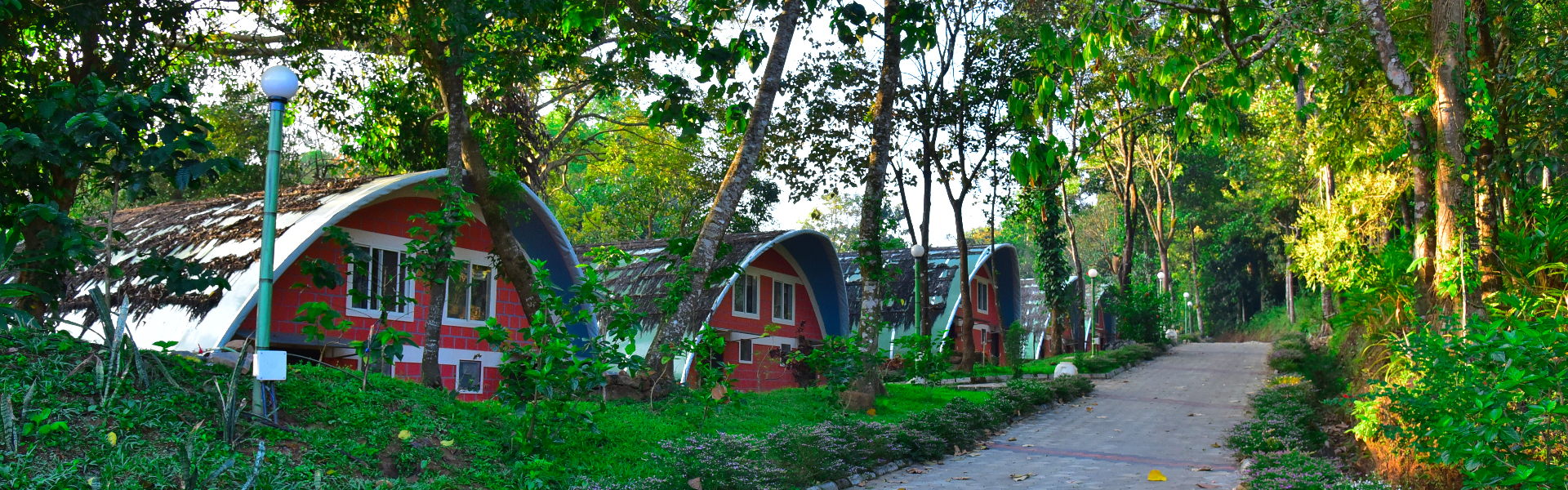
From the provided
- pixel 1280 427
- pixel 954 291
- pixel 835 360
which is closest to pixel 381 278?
pixel 835 360

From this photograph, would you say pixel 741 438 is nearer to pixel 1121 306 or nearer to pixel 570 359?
pixel 570 359

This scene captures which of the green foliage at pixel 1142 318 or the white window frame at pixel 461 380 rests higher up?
the green foliage at pixel 1142 318

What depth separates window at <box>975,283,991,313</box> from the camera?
105 feet

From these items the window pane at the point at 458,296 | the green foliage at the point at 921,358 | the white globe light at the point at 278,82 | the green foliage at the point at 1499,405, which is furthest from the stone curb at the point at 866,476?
the window pane at the point at 458,296

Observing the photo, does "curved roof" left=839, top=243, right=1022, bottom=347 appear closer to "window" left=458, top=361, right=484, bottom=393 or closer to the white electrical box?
"window" left=458, top=361, right=484, bottom=393

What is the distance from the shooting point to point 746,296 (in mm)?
22250

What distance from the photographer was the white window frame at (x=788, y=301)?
75.9 ft

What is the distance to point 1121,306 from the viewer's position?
103 ft

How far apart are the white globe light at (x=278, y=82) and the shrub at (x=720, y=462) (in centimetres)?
357

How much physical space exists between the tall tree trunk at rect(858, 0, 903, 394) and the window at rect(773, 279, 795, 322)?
9.57 metres

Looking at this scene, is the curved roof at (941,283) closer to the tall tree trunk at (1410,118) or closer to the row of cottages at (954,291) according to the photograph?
the row of cottages at (954,291)

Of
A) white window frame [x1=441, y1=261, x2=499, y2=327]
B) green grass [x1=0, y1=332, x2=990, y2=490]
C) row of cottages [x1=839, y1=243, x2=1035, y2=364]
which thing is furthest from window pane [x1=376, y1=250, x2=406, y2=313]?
row of cottages [x1=839, y1=243, x2=1035, y2=364]

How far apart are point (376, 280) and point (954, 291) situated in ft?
65.9

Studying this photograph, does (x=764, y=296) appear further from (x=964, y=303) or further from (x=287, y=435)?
(x=287, y=435)
